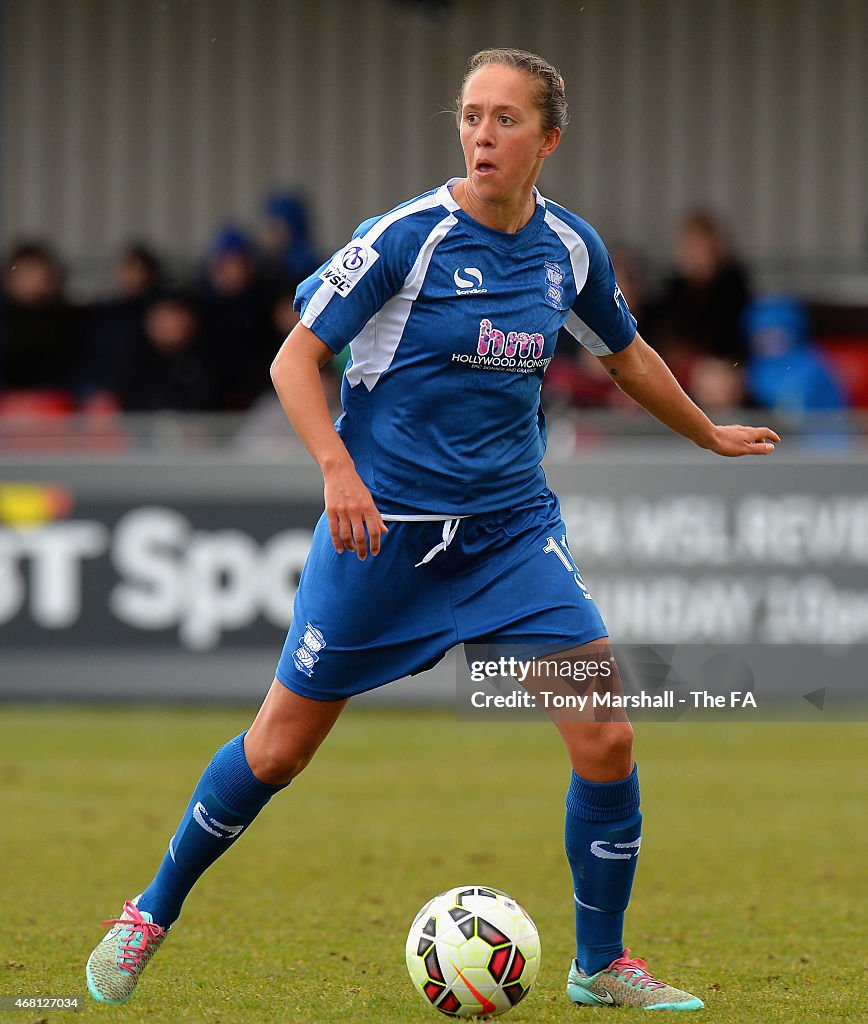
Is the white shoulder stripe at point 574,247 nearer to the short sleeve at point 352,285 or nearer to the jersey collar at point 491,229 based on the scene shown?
the jersey collar at point 491,229

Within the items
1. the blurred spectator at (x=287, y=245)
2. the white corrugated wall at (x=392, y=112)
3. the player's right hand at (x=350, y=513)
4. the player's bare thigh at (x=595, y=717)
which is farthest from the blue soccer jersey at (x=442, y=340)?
the white corrugated wall at (x=392, y=112)

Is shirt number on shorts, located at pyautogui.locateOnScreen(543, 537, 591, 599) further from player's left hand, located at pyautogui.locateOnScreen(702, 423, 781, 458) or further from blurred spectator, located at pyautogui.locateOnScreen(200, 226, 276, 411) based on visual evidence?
blurred spectator, located at pyautogui.locateOnScreen(200, 226, 276, 411)

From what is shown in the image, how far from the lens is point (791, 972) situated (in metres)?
4.92

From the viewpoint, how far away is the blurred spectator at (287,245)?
38.4ft

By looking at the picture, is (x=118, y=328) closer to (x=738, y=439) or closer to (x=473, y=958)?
(x=738, y=439)

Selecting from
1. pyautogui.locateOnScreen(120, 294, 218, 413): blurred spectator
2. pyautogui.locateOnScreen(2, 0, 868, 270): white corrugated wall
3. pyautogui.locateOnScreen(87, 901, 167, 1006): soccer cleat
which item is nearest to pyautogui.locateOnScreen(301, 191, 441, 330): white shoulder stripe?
pyautogui.locateOnScreen(87, 901, 167, 1006): soccer cleat

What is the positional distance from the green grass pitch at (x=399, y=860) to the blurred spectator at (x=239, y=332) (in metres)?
2.20

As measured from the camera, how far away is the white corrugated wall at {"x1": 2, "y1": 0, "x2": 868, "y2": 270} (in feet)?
46.9

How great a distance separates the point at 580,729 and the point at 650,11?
1099 centimetres

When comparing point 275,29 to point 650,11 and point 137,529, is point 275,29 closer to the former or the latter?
point 650,11

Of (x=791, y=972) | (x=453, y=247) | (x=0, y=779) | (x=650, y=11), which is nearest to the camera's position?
(x=453, y=247)

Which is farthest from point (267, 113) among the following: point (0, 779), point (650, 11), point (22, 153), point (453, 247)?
point (453, 247)

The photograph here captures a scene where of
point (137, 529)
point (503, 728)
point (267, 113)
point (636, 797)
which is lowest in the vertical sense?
point (503, 728)

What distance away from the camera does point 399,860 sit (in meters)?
6.59
